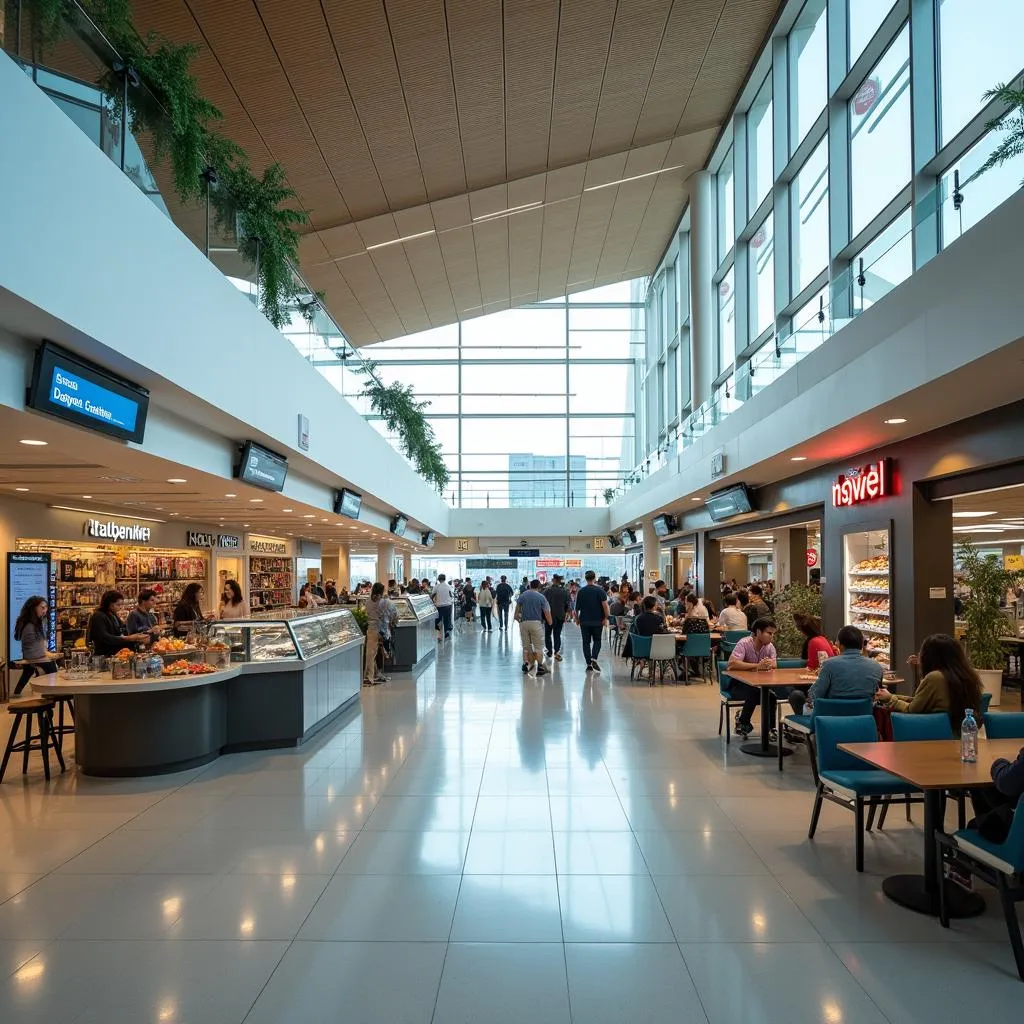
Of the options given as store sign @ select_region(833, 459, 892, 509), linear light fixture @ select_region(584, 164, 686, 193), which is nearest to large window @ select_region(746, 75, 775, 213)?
linear light fixture @ select_region(584, 164, 686, 193)

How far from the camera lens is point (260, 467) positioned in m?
8.49

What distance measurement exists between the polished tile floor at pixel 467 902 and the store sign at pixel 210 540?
9504 mm

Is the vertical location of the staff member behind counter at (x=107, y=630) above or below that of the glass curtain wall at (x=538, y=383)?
below

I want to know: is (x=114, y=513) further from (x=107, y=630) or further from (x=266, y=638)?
(x=266, y=638)

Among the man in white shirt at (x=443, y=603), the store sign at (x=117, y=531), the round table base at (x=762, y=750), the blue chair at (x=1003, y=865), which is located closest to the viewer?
the blue chair at (x=1003, y=865)

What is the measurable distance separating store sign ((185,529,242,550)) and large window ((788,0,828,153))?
44.0 ft

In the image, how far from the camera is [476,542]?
30734 mm

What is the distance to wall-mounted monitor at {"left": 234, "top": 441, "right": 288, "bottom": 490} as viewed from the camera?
821cm

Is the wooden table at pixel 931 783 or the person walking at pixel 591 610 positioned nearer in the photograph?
the wooden table at pixel 931 783

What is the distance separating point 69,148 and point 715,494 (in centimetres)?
1216

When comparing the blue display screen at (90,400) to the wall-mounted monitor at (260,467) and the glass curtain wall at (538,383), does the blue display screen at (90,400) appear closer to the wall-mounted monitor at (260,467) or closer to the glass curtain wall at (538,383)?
the wall-mounted monitor at (260,467)

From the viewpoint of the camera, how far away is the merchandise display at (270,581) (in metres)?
19.9

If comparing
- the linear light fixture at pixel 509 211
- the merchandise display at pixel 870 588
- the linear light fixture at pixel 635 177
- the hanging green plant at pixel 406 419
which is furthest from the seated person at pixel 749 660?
the linear light fixture at pixel 635 177

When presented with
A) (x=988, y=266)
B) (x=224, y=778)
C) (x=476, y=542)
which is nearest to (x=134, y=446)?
(x=224, y=778)
